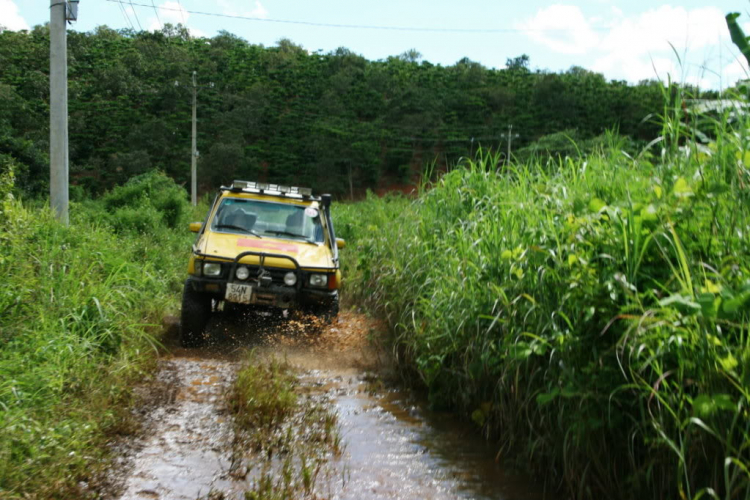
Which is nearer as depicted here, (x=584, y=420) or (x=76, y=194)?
(x=584, y=420)

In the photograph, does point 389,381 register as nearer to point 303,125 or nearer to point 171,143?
point 171,143

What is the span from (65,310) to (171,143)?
46.8 meters

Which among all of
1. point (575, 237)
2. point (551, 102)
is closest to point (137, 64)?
point (551, 102)

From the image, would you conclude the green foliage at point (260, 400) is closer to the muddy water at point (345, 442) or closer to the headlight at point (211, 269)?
the muddy water at point (345, 442)

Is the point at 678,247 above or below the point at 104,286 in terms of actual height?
above

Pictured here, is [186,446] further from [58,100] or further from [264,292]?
[58,100]

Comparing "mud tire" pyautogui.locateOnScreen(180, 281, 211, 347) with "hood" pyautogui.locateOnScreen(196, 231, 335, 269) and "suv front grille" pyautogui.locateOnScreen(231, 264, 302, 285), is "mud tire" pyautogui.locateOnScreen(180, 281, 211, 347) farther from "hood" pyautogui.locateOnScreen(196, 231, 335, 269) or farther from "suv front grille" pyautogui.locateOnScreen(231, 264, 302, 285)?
"suv front grille" pyautogui.locateOnScreen(231, 264, 302, 285)

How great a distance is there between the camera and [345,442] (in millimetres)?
4656

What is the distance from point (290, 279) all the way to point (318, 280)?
340 mm

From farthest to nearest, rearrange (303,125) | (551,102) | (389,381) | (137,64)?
(303,125) → (551,102) → (137,64) → (389,381)

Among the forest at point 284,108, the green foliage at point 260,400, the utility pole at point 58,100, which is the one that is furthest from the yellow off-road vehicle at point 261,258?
the forest at point 284,108

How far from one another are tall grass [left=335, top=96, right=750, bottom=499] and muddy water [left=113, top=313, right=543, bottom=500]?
0.90 ft

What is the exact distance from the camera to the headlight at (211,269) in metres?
7.07

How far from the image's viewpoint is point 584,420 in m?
3.42
